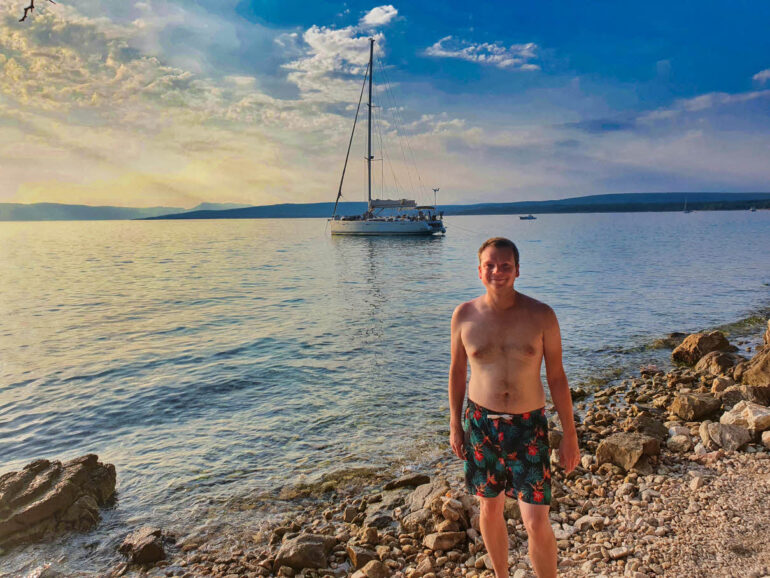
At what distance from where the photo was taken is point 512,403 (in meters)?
3.27

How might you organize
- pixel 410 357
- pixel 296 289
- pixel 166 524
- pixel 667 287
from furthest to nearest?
pixel 296 289
pixel 667 287
pixel 410 357
pixel 166 524

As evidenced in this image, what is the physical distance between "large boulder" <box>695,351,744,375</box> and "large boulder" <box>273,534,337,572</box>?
906 cm

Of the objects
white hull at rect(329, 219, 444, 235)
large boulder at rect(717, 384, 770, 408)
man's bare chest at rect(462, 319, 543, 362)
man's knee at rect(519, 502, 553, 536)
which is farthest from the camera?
white hull at rect(329, 219, 444, 235)

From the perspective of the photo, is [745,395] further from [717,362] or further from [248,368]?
[248,368]

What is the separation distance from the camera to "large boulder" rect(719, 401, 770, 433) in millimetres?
5766

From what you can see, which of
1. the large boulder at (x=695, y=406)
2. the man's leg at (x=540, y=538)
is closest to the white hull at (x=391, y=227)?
the large boulder at (x=695, y=406)

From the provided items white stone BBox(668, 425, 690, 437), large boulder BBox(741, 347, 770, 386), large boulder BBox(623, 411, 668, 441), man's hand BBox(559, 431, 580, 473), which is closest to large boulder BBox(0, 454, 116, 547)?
man's hand BBox(559, 431, 580, 473)

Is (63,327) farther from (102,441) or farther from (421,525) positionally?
(421,525)

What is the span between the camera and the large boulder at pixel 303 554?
176 inches

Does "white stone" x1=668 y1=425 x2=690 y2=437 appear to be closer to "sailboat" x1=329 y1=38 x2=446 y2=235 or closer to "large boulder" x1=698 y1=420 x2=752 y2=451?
"large boulder" x1=698 y1=420 x2=752 y2=451

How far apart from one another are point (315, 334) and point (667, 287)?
768 inches

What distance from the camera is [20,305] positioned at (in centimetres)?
2252

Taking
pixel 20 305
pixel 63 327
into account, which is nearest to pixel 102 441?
pixel 63 327

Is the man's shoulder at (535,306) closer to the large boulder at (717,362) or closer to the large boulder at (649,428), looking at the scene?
the large boulder at (649,428)
